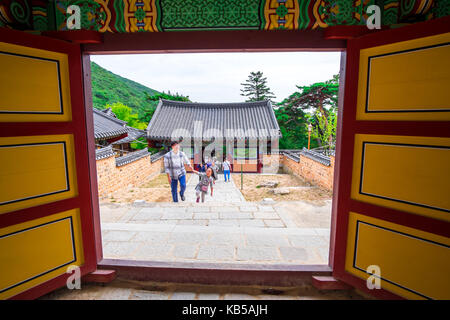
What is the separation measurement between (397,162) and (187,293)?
2.53 meters

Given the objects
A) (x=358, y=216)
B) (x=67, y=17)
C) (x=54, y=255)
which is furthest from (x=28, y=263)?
(x=358, y=216)

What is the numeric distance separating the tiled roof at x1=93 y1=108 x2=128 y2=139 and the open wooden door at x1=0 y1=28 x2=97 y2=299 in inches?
351

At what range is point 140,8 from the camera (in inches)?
91.5

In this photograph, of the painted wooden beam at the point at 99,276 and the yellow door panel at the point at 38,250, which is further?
the painted wooden beam at the point at 99,276

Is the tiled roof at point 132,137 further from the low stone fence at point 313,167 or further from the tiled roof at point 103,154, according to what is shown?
the low stone fence at point 313,167

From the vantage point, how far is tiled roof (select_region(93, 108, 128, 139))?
1093 cm

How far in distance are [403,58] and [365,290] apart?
2.27m

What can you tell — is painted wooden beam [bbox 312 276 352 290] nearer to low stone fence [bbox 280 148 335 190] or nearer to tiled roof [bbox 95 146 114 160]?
low stone fence [bbox 280 148 335 190]

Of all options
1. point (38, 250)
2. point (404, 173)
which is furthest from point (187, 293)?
point (404, 173)

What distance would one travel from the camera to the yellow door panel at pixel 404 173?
190 cm

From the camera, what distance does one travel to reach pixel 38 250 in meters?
2.29

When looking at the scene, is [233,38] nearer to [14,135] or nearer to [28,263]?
[14,135]

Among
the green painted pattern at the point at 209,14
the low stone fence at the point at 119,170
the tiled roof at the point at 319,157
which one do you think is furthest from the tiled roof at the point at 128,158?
the tiled roof at the point at 319,157

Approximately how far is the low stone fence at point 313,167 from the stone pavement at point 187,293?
22.0ft
